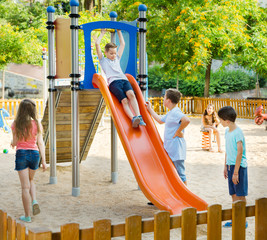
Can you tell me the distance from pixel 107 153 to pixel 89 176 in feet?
9.14

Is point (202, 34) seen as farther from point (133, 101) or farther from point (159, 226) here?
point (159, 226)

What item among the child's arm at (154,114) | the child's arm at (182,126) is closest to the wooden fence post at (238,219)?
the child's arm at (182,126)

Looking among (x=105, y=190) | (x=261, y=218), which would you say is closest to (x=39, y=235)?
(x=261, y=218)

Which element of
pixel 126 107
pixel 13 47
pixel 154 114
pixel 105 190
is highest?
pixel 13 47

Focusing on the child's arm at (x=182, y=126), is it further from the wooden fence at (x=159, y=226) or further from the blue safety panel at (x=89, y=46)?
the wooden fence at (x=159, y=226)

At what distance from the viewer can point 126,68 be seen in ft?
24.1

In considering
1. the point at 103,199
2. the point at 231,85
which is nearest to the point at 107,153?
the point at 103,199

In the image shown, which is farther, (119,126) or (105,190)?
(105,190)

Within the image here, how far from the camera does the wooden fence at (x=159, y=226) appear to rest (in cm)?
263

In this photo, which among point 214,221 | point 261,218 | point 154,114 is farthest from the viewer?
point 154,114

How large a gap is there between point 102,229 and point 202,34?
59.8ft

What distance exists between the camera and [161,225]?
2.88 meters

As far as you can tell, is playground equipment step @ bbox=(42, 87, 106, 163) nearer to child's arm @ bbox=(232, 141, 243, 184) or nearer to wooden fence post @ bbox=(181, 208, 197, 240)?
child's arm @ bbox=(232, 141, 243, 184)

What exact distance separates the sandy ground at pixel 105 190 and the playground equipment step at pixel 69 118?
0.50m
